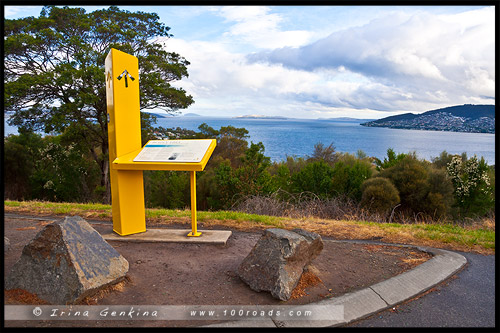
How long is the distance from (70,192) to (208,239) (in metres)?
23.9

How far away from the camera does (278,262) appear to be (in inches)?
156

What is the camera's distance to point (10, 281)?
3.83 metres

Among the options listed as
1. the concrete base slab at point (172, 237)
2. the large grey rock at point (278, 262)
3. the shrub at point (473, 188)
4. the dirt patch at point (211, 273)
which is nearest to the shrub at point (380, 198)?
the shrub at point (473, 188)

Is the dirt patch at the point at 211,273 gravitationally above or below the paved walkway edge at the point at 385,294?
above

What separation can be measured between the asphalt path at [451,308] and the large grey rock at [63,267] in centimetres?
268

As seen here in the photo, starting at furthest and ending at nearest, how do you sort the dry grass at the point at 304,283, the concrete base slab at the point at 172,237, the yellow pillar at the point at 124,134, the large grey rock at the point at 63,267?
the yellow pillar at the point at 124,134 < the concrete base slab at the point at 172,237 < the dry grass at the point at 304,283 < the large grey rock at the point at 63,267

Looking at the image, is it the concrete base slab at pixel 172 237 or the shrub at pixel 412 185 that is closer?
the concrete base slab at pixel 172 237

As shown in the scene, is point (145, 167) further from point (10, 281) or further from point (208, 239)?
point (10, 281)

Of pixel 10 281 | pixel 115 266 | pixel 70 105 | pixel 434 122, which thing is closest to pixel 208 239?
pixel 115 266

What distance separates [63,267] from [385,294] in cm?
350

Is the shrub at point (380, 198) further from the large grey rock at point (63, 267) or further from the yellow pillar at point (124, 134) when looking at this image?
the large grey rock at point (63, 267)

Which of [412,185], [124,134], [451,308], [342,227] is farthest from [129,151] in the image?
[412,185]

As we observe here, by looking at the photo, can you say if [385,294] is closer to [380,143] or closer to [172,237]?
[172,237]

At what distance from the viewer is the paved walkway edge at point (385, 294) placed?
343 centimetres
